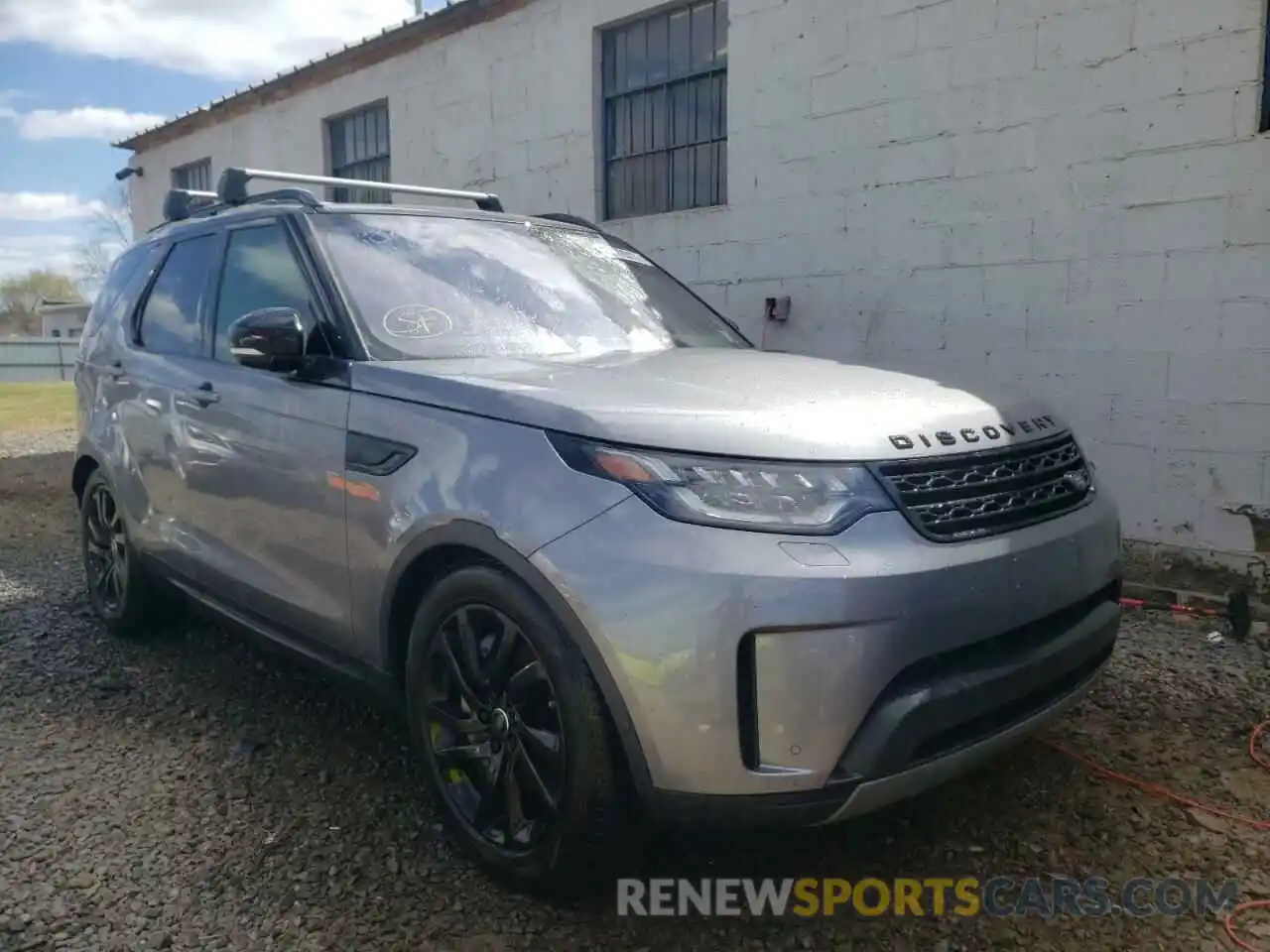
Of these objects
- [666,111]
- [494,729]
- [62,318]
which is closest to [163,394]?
[494,729]

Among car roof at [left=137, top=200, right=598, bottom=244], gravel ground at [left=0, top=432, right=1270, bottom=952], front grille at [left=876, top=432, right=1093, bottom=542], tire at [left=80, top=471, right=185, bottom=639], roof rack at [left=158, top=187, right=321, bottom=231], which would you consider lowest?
gravel ground at [left=0, top=432, right=1270, bottom=952]

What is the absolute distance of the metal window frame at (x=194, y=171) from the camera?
13.6 meters

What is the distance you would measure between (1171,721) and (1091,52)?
11.3ft

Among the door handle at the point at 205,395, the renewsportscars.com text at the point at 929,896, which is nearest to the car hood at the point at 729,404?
the door handle at the point at 205,395

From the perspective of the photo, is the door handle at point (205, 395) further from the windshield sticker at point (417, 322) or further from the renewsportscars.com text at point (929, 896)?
the renewsportscars.com text at point (929, 896)

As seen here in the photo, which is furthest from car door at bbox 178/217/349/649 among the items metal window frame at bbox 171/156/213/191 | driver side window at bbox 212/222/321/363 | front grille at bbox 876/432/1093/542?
metal window frame at bbox 171/156/213/191

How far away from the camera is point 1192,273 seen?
4840 millimetres

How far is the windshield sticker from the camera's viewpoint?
2963 millimetres

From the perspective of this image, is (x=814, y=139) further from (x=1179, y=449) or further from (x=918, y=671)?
(x=918, y=671)

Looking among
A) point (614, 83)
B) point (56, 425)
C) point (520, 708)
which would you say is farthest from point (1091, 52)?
point (56, 425)

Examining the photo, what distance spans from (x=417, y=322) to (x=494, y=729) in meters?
1.27

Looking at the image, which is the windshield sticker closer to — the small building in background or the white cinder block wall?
the white cinder block wall

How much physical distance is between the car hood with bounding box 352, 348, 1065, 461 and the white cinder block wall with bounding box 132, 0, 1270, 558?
2.64 m

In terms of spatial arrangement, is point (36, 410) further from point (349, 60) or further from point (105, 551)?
point (105, 551)
